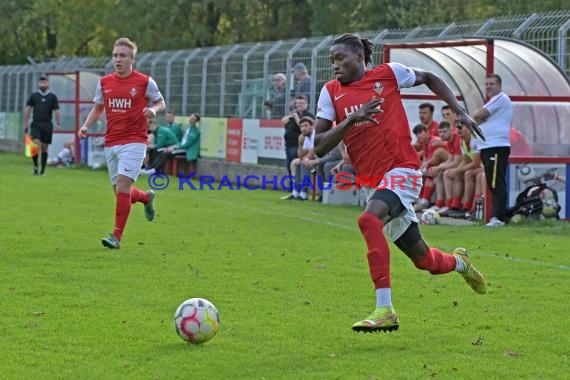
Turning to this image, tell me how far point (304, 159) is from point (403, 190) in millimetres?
14502

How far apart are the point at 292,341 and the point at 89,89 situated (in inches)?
1221

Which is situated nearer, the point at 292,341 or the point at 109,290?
the point at 292,341

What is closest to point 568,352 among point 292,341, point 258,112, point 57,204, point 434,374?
point 434,374

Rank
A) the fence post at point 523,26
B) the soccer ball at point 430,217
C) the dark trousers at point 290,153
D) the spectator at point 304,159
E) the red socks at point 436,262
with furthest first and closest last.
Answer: the dark trousers at point 290,153 < the spectator at point 304,159 < the fence post at point 523,26 < the soccer ball at point 430,217 < the red socks at point 436,262

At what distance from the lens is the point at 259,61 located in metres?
29.2

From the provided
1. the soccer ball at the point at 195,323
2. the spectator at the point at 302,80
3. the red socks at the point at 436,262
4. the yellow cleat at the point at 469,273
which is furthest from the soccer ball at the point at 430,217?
the soccer ball at the point at 195,323

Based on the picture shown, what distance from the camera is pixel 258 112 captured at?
1147 inches

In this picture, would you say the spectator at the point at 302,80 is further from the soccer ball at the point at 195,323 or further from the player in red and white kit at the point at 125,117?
the soccer ball at the point at 195,323

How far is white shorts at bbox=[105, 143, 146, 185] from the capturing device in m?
13.4

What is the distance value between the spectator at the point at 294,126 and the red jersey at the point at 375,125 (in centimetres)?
1478

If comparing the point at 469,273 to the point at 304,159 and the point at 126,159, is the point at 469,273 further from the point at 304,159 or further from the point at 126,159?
the point at 304,159

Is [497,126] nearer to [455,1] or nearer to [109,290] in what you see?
[109,290]

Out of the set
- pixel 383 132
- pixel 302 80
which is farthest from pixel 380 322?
pixel 302 80

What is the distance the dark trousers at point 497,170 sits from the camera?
16922 millimetres
